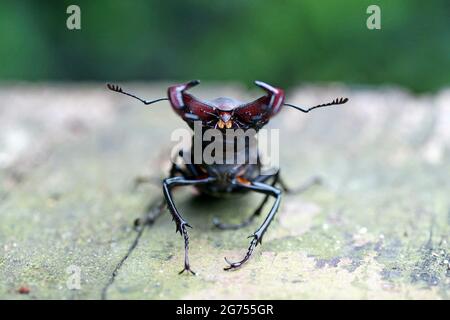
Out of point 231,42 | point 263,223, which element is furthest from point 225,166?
point 231,42

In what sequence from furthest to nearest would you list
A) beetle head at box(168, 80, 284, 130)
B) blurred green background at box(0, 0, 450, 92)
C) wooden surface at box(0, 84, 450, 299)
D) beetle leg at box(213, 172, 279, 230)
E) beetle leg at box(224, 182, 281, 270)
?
blurred green background at box(0, 0, 450, 92), beetle leg at box(213, 172, 279, 230), beetle head at box(168, 80, 284, 130), beetle leg at box(224, 182, 281, 270), wooden surface at box(0, 84, 450, 299)

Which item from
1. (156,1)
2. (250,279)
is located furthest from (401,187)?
(156,1)

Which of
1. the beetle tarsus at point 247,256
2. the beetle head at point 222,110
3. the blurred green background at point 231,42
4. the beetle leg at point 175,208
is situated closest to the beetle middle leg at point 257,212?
the beetle leg at point 175,208

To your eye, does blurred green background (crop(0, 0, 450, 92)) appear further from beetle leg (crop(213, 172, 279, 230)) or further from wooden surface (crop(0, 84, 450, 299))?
beetle leg (crop(213, 172, 279, 230))

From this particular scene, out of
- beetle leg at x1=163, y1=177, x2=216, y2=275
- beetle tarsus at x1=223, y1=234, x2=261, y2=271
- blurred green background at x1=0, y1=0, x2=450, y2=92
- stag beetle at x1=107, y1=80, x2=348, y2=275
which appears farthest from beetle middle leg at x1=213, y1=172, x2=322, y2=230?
blurred green background at x1=0, y1=0, x2=450, y2=92

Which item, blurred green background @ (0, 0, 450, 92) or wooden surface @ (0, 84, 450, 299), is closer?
wooden surface @ (0, 84, 450, 299)

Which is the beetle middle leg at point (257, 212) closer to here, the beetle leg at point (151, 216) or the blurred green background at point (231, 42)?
the beetle leg at point (151, 216)
